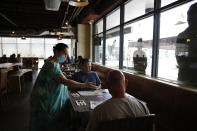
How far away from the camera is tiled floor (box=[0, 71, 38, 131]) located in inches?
123

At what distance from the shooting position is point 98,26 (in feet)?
27.9

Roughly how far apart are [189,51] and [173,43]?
0.45m

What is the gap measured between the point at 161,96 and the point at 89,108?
1.47 metres

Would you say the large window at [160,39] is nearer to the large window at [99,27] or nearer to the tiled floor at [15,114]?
the large window at [99,27]

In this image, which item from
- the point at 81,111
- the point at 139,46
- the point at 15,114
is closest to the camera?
the point at 81,111

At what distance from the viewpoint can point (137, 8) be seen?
446cm

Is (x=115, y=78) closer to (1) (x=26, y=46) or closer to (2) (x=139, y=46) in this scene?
(2) (x=139, y=46)

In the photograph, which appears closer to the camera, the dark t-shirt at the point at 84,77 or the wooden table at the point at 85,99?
the wooden table at the point at 85,99

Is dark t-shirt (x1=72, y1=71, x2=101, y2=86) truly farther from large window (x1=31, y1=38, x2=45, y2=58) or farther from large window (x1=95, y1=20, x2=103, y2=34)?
large window (x1=31, y1=38, x2=45, y2=58)

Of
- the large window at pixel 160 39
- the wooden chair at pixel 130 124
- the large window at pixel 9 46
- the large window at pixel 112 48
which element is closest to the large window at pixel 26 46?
the large window at pixel 9 46

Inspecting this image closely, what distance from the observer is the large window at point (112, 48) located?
598cm

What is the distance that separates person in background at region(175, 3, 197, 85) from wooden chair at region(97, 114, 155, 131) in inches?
70.8

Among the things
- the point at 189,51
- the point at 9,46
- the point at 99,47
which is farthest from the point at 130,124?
the point at 9,46

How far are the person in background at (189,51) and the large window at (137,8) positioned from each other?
120 centimetres
